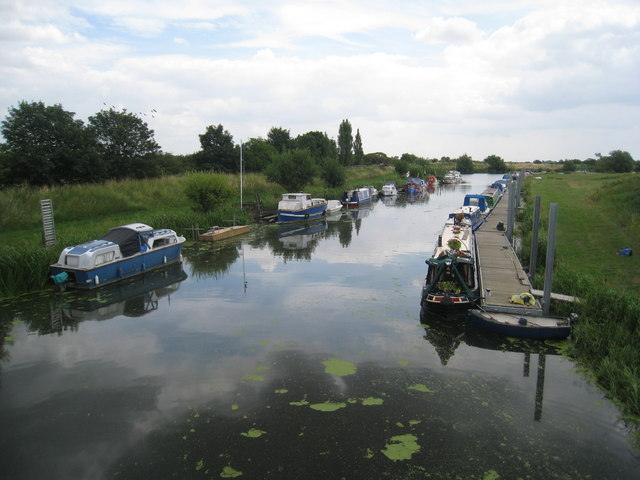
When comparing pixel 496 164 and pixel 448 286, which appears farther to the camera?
pixel 496 164

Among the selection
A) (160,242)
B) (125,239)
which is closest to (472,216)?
(160,242)

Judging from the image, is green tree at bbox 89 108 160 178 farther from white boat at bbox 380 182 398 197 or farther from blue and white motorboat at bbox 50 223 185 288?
white boat at bbox 380 182 398 197

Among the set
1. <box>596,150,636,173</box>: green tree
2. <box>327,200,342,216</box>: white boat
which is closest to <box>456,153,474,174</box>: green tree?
<box>596,150,636,173</box>: green tree

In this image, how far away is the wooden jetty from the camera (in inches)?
1123

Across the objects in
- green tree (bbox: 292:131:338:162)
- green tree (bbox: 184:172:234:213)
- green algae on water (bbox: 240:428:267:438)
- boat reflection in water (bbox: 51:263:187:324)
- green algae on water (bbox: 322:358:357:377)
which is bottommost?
green algae on water (bbox: 240:428:267:438)

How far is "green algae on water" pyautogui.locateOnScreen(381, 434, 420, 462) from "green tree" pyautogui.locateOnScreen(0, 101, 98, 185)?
121 ft

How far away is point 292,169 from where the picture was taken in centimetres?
4681

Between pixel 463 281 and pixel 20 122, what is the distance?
123 feet

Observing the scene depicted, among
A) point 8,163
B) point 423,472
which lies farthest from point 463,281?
point 8,163

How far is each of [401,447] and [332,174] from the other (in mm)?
53180

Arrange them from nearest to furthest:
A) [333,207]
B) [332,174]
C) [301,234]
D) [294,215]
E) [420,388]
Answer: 1. [420,388]
2. [301,234]
3. [294,215]
4. [333,207]
5. [332,174]

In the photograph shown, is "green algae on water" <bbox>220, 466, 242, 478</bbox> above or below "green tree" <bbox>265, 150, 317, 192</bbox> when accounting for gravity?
below

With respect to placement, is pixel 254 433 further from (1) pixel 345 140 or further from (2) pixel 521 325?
(1) pixel 345 140

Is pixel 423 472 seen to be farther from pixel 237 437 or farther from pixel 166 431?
pixel 166 431
